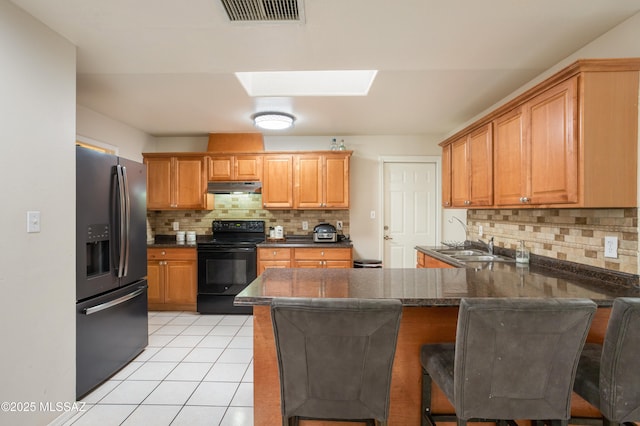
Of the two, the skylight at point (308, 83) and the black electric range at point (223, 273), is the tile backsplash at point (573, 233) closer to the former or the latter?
the skylight at point (308, 83)

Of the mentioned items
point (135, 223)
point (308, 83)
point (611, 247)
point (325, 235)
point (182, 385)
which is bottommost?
point (182, 385)

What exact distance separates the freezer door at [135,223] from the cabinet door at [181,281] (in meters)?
1.17

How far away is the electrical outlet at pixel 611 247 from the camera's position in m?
1.81

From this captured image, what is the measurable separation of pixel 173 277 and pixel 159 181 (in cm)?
136

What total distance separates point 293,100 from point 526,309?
109 inches

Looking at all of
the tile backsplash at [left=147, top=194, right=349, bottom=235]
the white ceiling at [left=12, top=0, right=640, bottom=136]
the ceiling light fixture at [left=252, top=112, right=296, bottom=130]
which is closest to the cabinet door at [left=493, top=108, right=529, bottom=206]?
the white ceiling at [left=12, top=0, right=640, bottom=136]

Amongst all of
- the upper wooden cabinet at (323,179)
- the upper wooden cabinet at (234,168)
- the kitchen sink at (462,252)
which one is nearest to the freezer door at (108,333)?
the upper wooden cabinet at (234,168)

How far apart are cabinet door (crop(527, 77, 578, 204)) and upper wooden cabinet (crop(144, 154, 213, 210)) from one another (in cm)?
380

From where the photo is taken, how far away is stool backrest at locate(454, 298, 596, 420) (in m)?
1.05

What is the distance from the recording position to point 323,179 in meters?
4.25

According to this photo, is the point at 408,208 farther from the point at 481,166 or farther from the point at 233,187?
the point at 233,187

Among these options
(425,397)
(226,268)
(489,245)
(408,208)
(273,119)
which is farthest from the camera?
(408,208)

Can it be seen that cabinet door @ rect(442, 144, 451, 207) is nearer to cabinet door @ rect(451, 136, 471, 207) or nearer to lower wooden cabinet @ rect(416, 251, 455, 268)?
cabinet door @ rect(451, 136, 471, 207)

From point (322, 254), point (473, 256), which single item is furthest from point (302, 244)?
point (473, 256)
